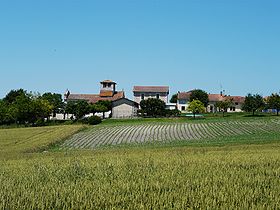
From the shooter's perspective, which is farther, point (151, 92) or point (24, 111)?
point (151, 92)

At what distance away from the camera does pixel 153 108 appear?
4973 inches

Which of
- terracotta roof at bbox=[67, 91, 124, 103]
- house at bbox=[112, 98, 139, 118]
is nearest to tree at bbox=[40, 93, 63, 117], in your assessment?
terracotta roof at bbox=[67, 91, 124, 103]

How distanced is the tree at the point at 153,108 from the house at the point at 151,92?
83.6 ft

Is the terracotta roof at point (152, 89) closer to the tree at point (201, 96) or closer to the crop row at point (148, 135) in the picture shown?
the tree at point (201, 96)

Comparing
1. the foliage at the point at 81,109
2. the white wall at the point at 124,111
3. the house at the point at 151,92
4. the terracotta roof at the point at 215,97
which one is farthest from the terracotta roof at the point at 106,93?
the terracotta roof at the point at 215,97

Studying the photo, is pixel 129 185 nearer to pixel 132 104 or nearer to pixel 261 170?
pixel 261 170

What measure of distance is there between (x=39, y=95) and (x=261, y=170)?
403 ft

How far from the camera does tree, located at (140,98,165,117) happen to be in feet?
412

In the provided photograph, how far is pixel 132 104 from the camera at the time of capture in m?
133

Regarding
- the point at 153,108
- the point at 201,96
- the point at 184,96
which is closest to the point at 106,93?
the point at 153,108

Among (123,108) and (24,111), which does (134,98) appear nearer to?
(123,108)

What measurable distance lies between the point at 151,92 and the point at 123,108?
24.6m

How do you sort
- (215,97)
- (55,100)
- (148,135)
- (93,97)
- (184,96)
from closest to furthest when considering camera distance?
(148,135), (55,100), (93,97), (184,96), (215,97)

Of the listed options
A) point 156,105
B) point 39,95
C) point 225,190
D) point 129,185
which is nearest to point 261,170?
point 225,190
